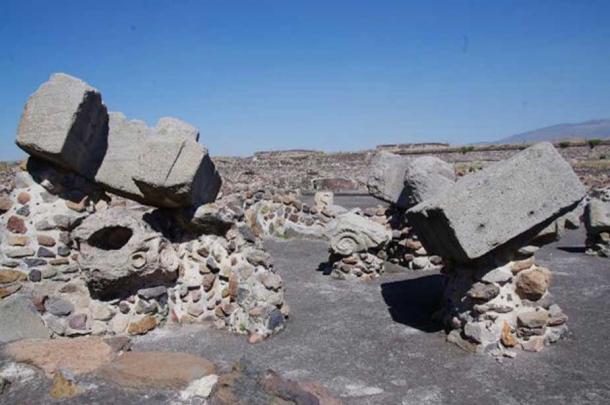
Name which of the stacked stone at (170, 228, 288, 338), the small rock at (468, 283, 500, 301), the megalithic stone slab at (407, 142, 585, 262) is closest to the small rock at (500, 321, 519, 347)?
the small rock at (468, 283, 500, 301)

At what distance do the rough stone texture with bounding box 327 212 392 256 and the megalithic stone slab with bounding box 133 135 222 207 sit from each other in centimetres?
303

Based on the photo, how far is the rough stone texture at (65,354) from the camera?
11.4 ft

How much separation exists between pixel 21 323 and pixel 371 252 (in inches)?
187

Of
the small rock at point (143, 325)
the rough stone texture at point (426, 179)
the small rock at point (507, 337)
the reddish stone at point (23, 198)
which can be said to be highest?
the reddish stone at point (23, 198)

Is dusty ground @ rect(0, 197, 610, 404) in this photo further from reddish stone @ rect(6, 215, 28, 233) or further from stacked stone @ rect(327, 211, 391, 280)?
reddish stone @ rect(6, 215, 28, 233)

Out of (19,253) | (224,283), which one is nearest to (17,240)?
(19,253)

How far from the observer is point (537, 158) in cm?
444

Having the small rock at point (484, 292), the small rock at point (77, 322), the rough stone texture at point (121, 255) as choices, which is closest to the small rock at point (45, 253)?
the rough stone texture at point (121, 255)

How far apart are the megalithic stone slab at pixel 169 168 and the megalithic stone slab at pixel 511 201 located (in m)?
2.46

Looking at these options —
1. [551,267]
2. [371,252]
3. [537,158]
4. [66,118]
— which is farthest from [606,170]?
[66,118]

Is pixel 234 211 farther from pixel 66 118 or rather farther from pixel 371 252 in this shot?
pixel 371 252

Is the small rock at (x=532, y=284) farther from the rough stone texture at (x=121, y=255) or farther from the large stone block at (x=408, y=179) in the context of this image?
the rough stone texture at (x=121, y=255)

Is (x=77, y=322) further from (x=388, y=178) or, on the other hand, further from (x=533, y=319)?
(x=388, y=178)

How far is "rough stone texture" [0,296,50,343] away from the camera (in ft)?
15.3
